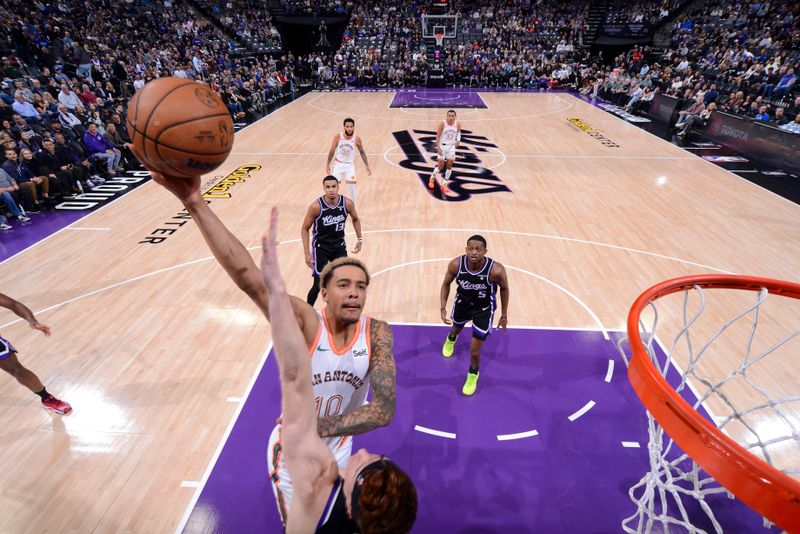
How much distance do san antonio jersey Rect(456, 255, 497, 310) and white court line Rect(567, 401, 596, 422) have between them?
1.22 metres

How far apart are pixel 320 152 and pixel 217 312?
25.2 feet

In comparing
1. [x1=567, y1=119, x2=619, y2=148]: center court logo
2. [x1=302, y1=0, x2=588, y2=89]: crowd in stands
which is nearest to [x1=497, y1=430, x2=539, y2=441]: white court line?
[x1=567, y1=119, x2=619, y2=148]: center court logo

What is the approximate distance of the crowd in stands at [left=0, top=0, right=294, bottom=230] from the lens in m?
8.81

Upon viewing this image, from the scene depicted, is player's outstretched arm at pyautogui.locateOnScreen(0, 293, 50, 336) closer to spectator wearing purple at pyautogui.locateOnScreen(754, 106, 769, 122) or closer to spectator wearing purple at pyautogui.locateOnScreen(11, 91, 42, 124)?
spectator wearing purple at pyautogui.locateOnScreen(11, 91, 42, 124)

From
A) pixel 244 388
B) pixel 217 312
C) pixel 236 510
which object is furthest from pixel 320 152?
pixel 236 510

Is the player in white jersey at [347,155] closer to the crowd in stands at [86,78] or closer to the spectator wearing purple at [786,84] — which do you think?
the crowd in stands at [86,78]

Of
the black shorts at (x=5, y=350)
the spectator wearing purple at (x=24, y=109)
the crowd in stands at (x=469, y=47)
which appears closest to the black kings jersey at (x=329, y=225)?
the black shorts at (x=5, y=350)

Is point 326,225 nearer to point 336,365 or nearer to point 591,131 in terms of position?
point 336,365

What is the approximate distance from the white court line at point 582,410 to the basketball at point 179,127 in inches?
143

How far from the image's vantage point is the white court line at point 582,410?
4.09 m

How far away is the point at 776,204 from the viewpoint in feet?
29.2

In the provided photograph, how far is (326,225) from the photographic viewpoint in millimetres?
4961

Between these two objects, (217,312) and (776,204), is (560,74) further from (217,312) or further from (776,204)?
(217,312)

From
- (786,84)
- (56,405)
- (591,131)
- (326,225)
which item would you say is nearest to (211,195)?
(326,225)
